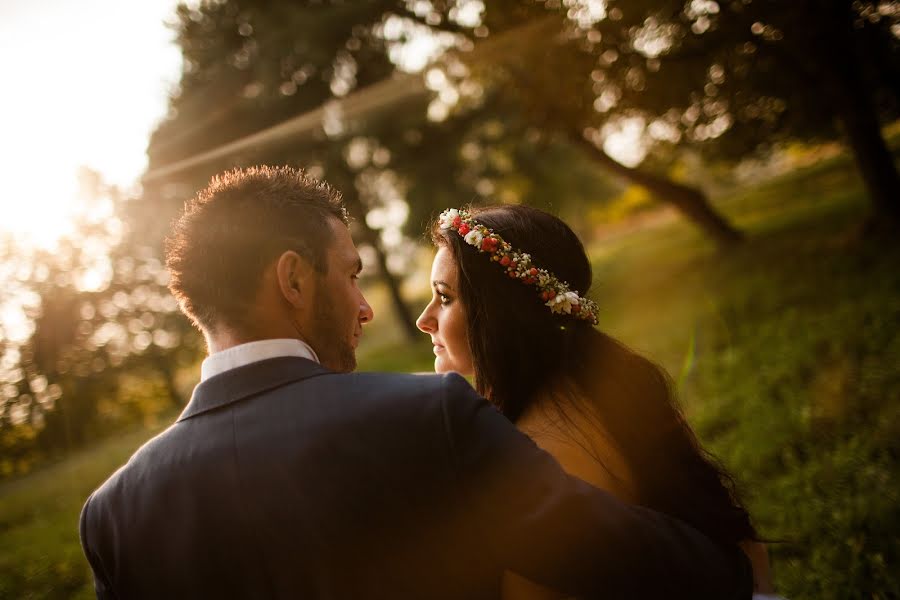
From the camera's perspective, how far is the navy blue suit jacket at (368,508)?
150 cm

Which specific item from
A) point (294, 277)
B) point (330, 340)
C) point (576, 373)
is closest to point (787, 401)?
point (576, 373)

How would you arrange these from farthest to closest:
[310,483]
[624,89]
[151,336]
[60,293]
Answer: [151,336] → [60,293] → [624,89] → [310,483]

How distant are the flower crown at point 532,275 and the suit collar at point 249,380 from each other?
4.49 ft

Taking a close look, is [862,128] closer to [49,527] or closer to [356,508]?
[356,508]

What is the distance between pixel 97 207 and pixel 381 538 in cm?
2017

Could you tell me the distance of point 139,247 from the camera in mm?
18469

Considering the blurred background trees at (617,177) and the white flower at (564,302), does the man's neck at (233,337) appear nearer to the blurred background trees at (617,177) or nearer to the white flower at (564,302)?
the white flower at (564,302)

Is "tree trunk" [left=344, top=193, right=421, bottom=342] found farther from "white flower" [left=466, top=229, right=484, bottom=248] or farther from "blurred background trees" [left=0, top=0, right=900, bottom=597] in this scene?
"white flower" [left=466, top=229, right=484, bottom=248]

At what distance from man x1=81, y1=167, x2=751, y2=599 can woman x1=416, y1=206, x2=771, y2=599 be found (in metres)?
0.75

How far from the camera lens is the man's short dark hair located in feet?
6.23

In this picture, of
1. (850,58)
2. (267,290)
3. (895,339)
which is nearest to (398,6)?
(850,58)

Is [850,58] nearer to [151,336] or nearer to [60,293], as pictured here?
[60,293]

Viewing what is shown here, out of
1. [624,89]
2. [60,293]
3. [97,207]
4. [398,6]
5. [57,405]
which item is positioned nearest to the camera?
[57,405]

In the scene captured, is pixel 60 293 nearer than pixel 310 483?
No
